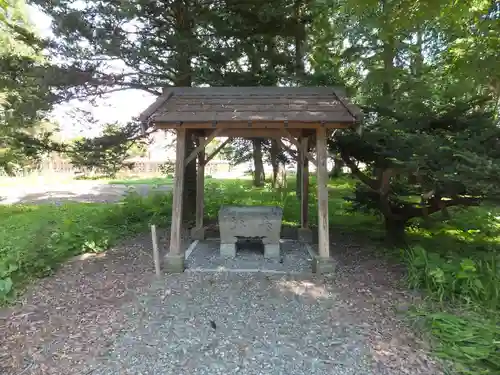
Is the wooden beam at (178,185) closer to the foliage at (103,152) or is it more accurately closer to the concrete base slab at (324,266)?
the concrete base slab at (324,266)

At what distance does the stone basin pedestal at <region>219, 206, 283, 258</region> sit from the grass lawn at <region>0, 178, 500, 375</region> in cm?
198

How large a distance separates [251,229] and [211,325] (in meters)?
2.34

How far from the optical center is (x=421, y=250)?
195 inches

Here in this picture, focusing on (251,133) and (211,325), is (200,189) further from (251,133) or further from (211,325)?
(211,325)

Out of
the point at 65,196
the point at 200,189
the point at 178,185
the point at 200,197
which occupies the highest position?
the point at 178,185

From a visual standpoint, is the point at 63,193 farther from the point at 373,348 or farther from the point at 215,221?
the point at 373,348

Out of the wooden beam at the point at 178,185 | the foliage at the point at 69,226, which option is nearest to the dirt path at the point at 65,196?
the foliage at the point at 69,226

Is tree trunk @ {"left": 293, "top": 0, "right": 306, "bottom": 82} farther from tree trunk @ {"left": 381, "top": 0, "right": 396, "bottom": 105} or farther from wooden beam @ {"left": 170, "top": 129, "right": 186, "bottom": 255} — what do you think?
wooden beam @ {"left": 170, "top": 129, "right": 186, "bottom": 255}

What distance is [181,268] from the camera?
525 centimetres

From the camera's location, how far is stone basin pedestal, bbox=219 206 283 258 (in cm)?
589

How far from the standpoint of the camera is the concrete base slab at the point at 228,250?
597cm

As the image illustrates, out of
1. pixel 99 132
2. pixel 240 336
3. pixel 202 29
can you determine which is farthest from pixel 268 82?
pixel 240 336

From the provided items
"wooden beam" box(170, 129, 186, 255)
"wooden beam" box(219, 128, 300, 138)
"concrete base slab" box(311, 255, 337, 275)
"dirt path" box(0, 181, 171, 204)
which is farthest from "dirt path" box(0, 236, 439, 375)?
"dirt path" box(0, 181, 171, 204)

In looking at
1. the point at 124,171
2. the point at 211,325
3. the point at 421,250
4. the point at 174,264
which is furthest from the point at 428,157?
the point at 124,171
